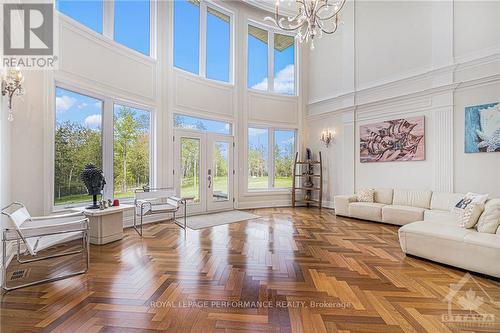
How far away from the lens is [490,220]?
302 centimetres

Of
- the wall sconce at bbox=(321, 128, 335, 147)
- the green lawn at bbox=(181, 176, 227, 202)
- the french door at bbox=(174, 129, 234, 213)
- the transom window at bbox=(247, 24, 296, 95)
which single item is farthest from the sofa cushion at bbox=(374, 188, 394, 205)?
the transom window at bbox=(247, 24, 296, 95)

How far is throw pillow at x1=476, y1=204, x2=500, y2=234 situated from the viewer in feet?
9.78

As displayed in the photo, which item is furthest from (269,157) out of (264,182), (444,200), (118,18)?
(118,18)

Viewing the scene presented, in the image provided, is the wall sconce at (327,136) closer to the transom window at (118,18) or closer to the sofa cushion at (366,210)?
the sofa cushion at (366,210)

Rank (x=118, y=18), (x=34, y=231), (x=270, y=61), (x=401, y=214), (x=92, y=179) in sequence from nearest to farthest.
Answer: (x=34, y=231) < (x=92, y=179) < (x=118, y=18) < (x=401, y=214) < (x=270, y=61)

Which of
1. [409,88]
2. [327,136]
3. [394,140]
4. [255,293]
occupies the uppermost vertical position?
[409,88]

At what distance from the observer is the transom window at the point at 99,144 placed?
4.09 metres

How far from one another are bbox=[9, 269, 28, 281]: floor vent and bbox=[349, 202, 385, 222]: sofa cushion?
5.70m

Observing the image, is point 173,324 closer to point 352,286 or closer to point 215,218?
point 352,286

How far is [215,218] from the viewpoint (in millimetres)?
5824

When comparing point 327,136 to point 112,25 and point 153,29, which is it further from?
point 112,25

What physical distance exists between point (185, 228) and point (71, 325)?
2936mm

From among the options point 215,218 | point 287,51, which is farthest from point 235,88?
point 215,218

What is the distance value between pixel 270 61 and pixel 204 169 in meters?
3.92
